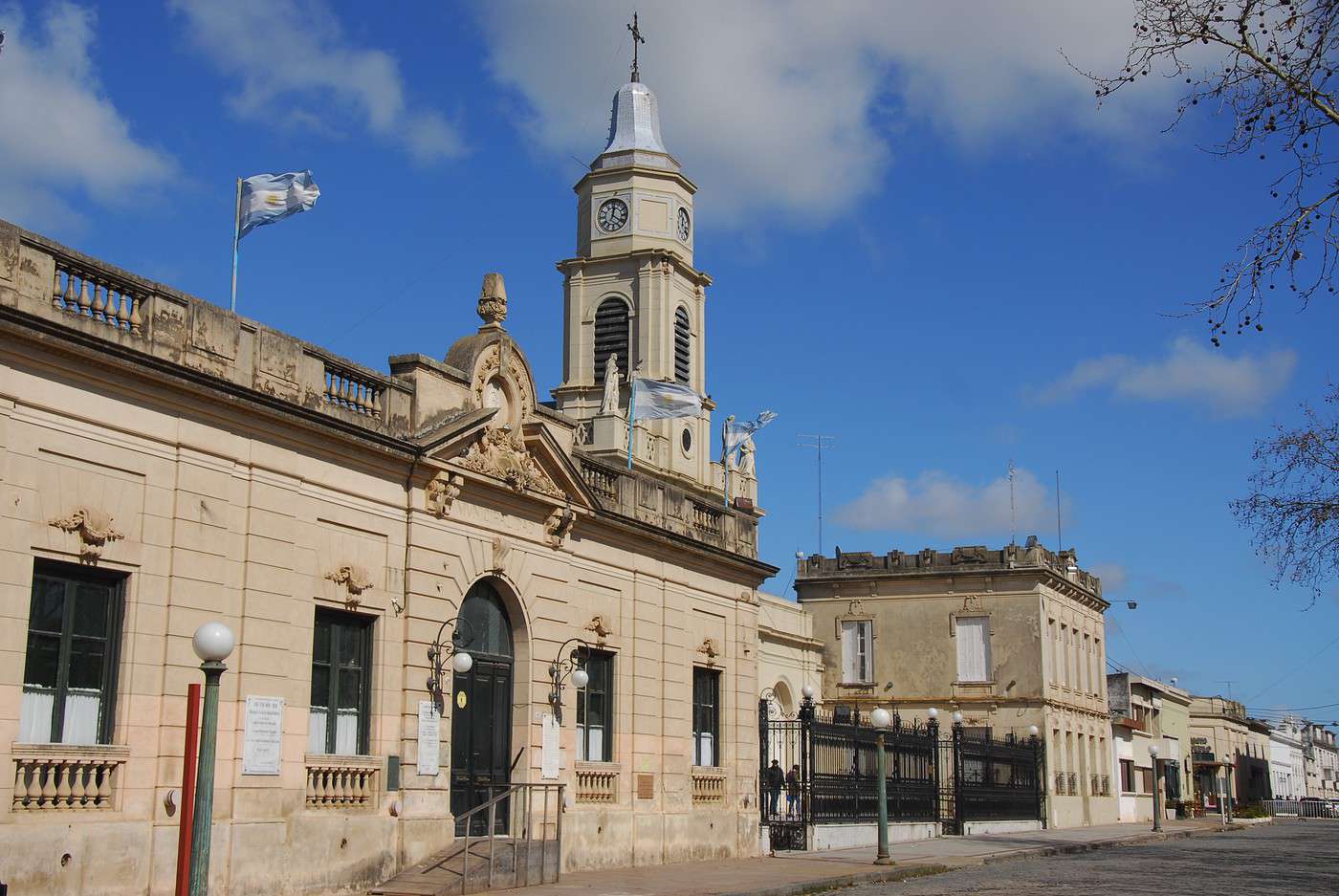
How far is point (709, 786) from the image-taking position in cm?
2602

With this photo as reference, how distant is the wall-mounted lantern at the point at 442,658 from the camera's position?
19.2m

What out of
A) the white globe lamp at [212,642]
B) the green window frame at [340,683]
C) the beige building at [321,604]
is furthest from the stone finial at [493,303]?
the white globe lamp at [212,642]

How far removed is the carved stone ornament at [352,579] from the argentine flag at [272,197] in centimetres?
440

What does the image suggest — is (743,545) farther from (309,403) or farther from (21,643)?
(21,643)

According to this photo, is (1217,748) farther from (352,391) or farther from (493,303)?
(352,391)

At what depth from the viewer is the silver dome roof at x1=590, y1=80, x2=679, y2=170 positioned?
217ft

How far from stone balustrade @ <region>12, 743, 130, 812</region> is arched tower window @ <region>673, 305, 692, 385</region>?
52232 millimetres

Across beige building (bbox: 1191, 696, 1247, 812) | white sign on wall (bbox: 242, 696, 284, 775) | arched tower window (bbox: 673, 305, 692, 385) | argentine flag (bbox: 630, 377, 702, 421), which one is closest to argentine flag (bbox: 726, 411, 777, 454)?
argentine flag (bbox: 630, 377, 702, 421)

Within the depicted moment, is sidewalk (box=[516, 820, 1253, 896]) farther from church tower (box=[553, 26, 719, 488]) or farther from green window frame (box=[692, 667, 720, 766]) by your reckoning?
church tower (box=[553, 26, 719, 488])

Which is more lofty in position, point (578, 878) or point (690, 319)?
point (690, 319)

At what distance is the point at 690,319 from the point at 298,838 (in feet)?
174

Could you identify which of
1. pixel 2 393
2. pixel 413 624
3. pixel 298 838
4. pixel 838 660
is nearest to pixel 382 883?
pixel 298 838

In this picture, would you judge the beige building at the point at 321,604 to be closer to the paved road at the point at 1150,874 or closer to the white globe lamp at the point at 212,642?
the white globe lamp at the point at 212,642

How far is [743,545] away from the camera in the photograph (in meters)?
28.6
